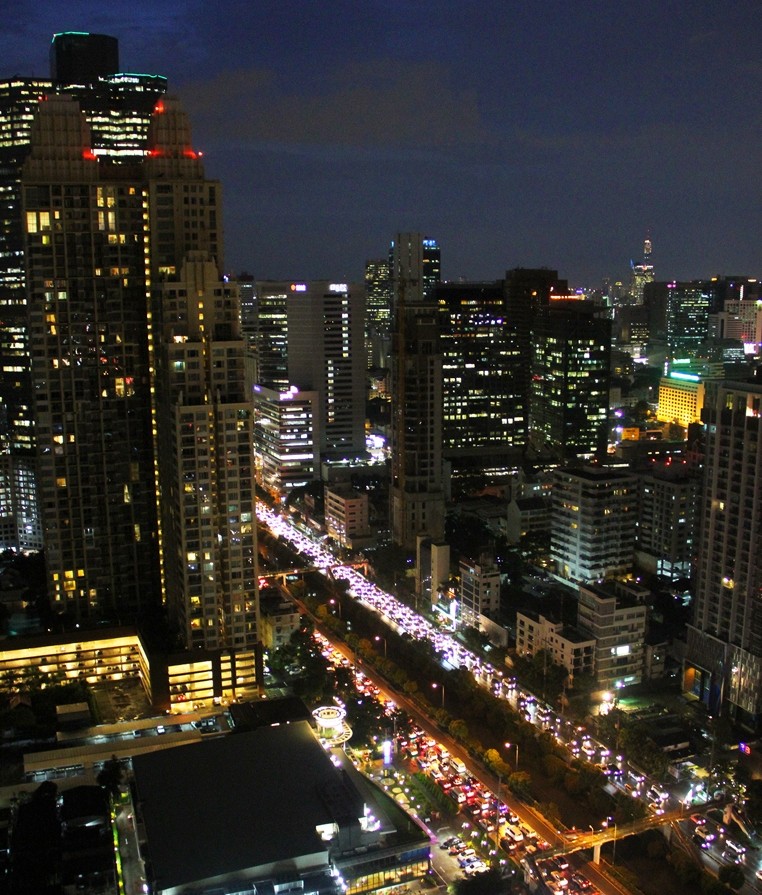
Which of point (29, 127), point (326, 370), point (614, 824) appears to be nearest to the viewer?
point (614, 824)

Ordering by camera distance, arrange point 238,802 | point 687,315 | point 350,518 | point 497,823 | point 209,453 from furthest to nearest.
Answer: point 687,315, point 350,518, point 209,453, point 497,823, point 238,802

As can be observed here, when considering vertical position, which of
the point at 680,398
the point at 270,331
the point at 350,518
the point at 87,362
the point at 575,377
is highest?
the point at 87,362

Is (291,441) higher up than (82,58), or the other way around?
(82,58)

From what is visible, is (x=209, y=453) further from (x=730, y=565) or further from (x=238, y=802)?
(x=730, y=565)

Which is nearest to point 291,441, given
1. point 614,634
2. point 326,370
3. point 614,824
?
point 326,370

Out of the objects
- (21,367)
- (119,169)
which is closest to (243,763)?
(119,169)

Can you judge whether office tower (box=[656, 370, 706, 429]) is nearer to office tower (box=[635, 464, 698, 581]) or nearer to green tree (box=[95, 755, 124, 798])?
office tower (box=[635, 464, 698, 581])

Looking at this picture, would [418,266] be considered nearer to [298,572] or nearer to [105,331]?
[298,572]

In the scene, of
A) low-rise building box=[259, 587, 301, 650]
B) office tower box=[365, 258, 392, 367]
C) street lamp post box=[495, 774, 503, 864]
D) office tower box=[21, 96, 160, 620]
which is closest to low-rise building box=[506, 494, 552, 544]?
low-rise building box=[259, 587, 301, 650]
